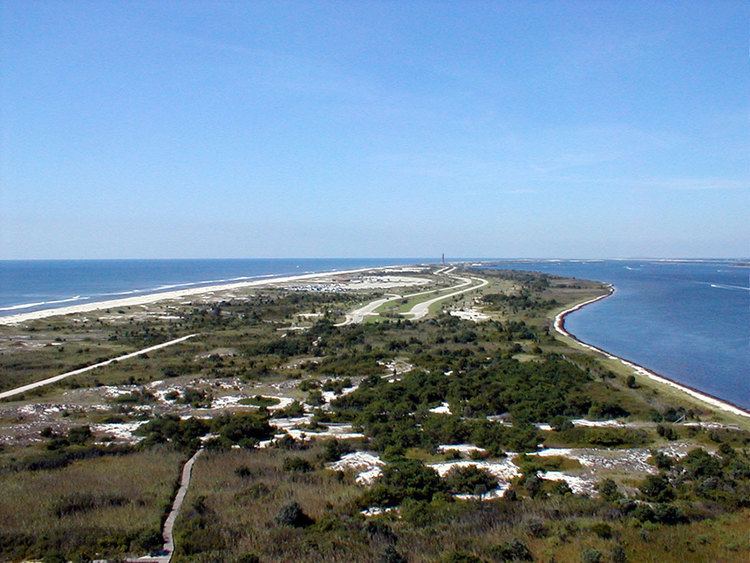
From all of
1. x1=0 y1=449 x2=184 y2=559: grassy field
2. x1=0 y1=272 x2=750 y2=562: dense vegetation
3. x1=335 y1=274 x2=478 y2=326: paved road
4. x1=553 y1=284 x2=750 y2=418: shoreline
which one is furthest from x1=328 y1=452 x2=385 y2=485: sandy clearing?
x1=335 y1=274 x2=478 y2=326: paved road

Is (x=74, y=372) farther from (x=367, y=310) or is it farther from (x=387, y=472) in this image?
(x=367, y=310)

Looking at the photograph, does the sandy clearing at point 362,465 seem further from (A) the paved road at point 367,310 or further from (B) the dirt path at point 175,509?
(A) the paved road at point 367,310

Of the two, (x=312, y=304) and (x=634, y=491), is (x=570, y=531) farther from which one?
(x=312, y=304)

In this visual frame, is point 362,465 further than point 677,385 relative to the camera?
No

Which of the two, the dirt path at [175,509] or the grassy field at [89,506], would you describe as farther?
the dirt path at [175,509]

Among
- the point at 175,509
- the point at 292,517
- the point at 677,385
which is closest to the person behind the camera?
the point at 292,517

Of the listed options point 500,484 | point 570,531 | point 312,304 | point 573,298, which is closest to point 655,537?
point 570,531

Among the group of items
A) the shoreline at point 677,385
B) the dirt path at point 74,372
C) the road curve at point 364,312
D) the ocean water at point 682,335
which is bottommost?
the ocean water at point 682,335

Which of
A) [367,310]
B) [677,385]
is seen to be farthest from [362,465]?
[367,310]

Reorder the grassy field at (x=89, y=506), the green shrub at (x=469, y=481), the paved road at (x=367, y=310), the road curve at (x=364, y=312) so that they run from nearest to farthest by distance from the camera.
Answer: the grassy field at (x=89, y=506), the green shrub at (x=469, y=481), the road curve at (x=364, y=312), the paved road at (x=367, y=310)

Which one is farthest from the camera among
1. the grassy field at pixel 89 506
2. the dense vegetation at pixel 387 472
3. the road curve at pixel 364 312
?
the road curve at pixel 364 312

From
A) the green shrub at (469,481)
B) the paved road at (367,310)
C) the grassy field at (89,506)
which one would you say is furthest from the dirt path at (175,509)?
the paved road at (367,310)
